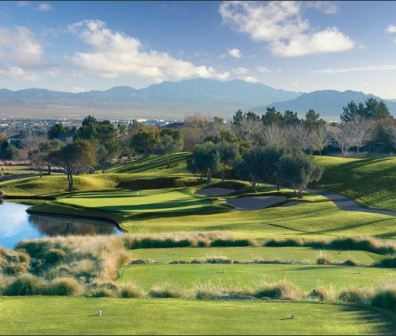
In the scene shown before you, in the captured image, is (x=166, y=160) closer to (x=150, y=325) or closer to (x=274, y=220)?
(x=274, y=220)

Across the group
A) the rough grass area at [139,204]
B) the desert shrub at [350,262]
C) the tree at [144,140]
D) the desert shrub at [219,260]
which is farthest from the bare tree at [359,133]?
the desert shrub at [219,260]

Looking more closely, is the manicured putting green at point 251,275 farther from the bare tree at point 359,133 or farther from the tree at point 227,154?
the bare tree at point 359,133

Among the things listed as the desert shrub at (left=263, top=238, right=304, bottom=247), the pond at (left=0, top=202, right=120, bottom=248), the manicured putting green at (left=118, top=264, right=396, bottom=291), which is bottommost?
the pond at (left=0, top=202, right=120, bottom=248)

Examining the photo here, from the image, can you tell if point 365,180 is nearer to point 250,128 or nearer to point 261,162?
point 261,162

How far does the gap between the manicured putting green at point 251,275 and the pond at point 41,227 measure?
22948 mm

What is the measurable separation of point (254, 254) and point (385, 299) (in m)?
13.5

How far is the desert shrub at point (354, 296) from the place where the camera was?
1361cm

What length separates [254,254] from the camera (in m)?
26.3

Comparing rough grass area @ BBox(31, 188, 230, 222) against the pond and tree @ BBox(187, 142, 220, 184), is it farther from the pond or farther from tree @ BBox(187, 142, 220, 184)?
tree @ BBox(187, 142, 220, 184)

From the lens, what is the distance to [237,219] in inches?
1815

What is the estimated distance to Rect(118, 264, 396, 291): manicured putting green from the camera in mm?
18031

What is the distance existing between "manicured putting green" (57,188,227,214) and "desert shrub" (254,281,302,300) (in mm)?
33734

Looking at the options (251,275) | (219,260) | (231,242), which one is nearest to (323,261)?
(219,260)

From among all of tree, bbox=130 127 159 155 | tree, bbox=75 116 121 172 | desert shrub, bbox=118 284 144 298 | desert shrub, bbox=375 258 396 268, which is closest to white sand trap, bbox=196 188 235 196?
tree, bbox=75 116 121 172
